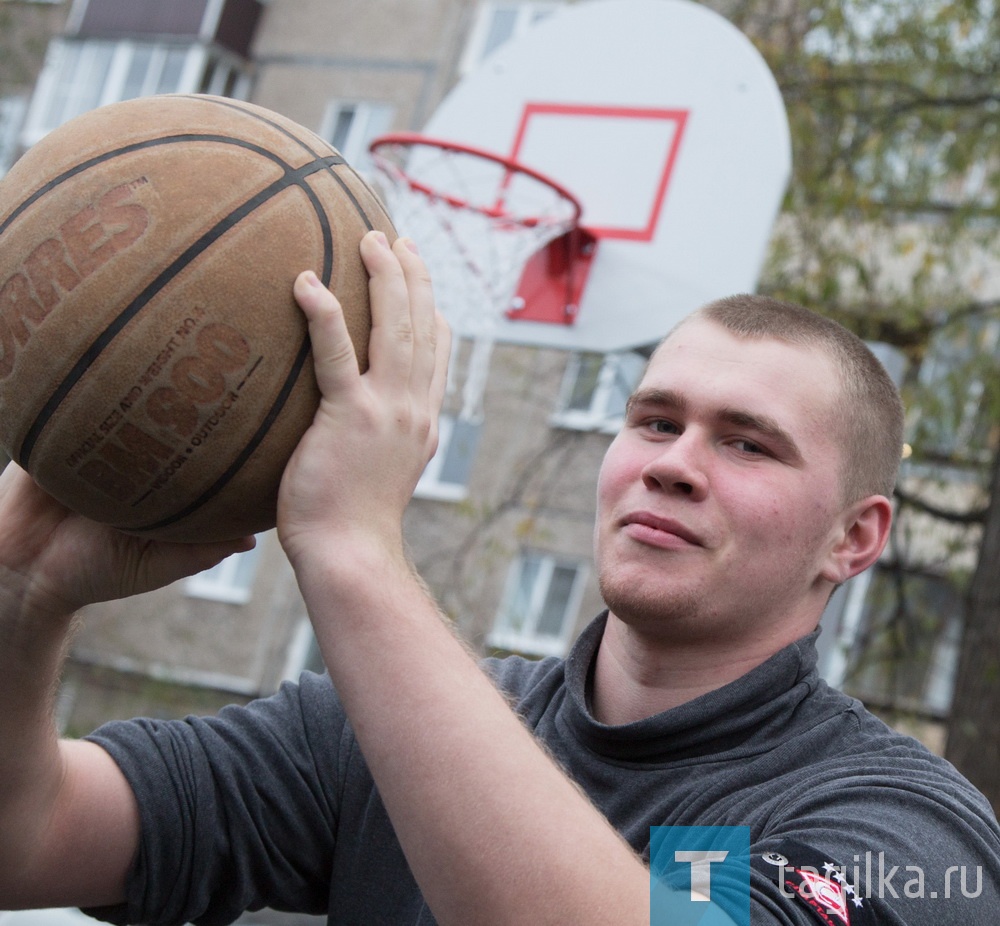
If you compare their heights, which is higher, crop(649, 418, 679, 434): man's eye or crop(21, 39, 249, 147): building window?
crop(21, 39, 249, 147): building window

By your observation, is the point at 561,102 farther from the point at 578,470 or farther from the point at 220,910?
the point at 578,470

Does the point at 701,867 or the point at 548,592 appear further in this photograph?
the point at 548,592

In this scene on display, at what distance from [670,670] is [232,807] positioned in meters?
0.94

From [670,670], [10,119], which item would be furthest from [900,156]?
[10,119]

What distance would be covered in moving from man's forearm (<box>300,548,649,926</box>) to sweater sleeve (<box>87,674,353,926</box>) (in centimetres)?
89

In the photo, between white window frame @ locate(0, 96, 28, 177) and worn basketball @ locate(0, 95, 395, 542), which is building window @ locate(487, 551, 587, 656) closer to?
white window frame @ locate(0, 96, 28, 177)

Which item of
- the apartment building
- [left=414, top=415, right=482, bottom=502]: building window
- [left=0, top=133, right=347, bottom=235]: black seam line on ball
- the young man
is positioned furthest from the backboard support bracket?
[left=414, top=415, right=482, bottom=502]: building window

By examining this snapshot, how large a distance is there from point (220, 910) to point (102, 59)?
1858 cm

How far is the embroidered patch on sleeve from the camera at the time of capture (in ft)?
5.99

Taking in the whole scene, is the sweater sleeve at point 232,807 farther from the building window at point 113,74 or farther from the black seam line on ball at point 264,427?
the building window at point 113,74

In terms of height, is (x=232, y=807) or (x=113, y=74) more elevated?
(x=113, y=74)

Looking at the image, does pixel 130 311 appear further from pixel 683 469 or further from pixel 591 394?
pixel 591 394

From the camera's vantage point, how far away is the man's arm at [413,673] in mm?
1714

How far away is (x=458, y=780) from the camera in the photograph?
175 centimetres
